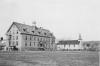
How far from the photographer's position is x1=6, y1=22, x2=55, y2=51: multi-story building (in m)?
48.6

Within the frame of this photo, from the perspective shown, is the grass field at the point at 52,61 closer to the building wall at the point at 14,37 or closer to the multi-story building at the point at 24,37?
the multi-story building at the point at 24,37

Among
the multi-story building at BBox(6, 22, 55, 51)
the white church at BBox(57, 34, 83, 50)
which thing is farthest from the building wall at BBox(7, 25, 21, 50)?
the white church at BBox(57, 34, 83, 50)

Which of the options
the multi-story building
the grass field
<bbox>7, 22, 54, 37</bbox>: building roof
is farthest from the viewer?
<bbox>7, 22, 54, 37</bbox>: building roof

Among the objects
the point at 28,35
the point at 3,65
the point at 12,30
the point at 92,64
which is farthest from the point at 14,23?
the point at 92,64

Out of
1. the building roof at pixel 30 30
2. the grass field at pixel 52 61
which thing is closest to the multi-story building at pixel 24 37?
the building roof at pixel 30 30

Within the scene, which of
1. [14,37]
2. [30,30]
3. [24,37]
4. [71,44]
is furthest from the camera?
[71,44]

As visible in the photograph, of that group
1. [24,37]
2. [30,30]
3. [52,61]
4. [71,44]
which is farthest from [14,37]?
[71,44]

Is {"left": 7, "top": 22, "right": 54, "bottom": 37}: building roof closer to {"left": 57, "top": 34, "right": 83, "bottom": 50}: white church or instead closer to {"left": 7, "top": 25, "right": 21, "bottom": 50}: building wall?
{"left": 7, "top": 25, "right": 21, "bottom": 50}: building wall

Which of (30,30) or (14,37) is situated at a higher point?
(30,30)

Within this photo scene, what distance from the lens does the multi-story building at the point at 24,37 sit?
48.6 meters

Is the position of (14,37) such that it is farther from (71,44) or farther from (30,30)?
(71,44)

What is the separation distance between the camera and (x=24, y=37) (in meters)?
49.2

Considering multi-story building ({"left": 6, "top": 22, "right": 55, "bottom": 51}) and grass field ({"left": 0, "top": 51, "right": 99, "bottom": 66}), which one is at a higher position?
multi-story building ({"left": 6, "top": 22, "right": 55, "bottom": 51})

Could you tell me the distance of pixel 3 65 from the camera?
18.8 meters
